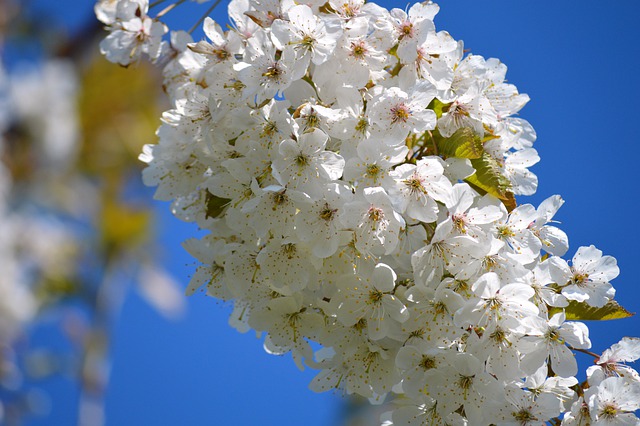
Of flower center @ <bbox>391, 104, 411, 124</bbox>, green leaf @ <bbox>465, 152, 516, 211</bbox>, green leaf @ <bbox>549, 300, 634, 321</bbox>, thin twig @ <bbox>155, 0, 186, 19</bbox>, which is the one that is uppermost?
thin twig @ <bbox>155, 0, 186, 19</bbox>

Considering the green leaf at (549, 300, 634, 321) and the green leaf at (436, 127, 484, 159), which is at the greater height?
the green leaf at (436, 127, 484, 159)

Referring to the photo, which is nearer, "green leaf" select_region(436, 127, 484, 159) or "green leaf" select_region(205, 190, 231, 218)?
"green leaf" select_region(436, 127, 484, 159)

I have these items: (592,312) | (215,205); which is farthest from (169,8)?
(592,312)

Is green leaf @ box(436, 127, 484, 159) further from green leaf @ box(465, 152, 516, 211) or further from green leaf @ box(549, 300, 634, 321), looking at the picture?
green leaf @ box(549, 300, 634, 321)

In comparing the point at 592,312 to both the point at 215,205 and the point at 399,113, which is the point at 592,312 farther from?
the point at 215,205

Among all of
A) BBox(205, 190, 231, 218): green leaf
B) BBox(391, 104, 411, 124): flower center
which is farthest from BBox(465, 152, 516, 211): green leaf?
BBox(205, 190, 231, 218): green leaf

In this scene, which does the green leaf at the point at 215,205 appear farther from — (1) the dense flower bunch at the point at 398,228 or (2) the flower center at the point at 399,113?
(2) the flower center at the point at 399,113

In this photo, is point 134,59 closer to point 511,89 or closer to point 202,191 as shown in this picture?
point 202,191
